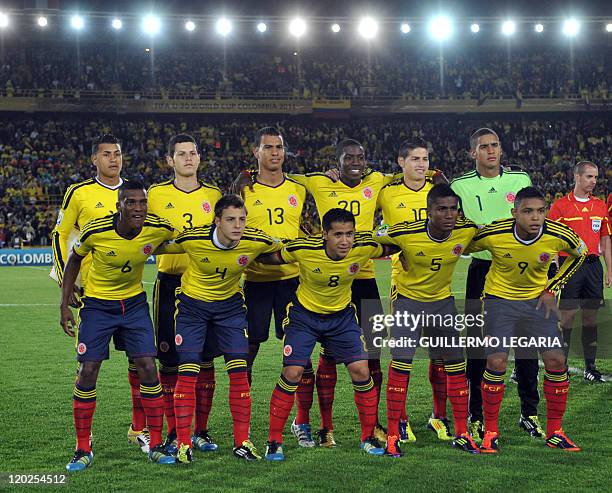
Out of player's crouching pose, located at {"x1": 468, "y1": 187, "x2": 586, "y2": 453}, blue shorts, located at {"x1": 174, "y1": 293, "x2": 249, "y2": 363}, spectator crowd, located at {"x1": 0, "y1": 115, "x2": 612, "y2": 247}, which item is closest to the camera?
blue shorts, located at {"x1": 174, "y1": 293, "x2": 249, "y2": 363}

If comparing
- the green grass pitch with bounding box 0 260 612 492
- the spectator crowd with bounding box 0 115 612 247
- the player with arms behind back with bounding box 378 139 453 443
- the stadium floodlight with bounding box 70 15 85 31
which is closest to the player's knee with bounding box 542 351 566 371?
the green grass pitch with bounding box 0 260 612 492

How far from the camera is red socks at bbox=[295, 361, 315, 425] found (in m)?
6.82

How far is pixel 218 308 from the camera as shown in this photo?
6324 millimetres

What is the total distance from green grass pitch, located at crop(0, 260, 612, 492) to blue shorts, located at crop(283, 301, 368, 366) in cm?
70

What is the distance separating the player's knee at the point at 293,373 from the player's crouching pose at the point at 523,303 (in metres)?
1.39

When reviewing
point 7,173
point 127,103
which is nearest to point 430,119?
point 127,103

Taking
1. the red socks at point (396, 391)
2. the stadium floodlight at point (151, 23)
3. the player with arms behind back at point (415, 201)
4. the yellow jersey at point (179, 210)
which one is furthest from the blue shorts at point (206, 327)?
the stadium floodlight at point (151, 23)

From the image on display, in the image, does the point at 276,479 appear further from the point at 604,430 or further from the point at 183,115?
the point at 183,115

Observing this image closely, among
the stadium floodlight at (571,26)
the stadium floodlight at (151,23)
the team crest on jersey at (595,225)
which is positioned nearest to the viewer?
the team crest on jersey at (595,225)

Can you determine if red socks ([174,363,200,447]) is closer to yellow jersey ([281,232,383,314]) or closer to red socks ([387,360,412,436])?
yellow jersey ([281,232,383,314])

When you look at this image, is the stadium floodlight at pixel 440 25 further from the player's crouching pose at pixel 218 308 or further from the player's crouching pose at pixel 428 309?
the player's crouching pose at pixel 218 308

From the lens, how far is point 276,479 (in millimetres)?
5641

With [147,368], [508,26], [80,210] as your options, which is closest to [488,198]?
[147,368]

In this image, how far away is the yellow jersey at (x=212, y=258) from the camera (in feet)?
20.5
